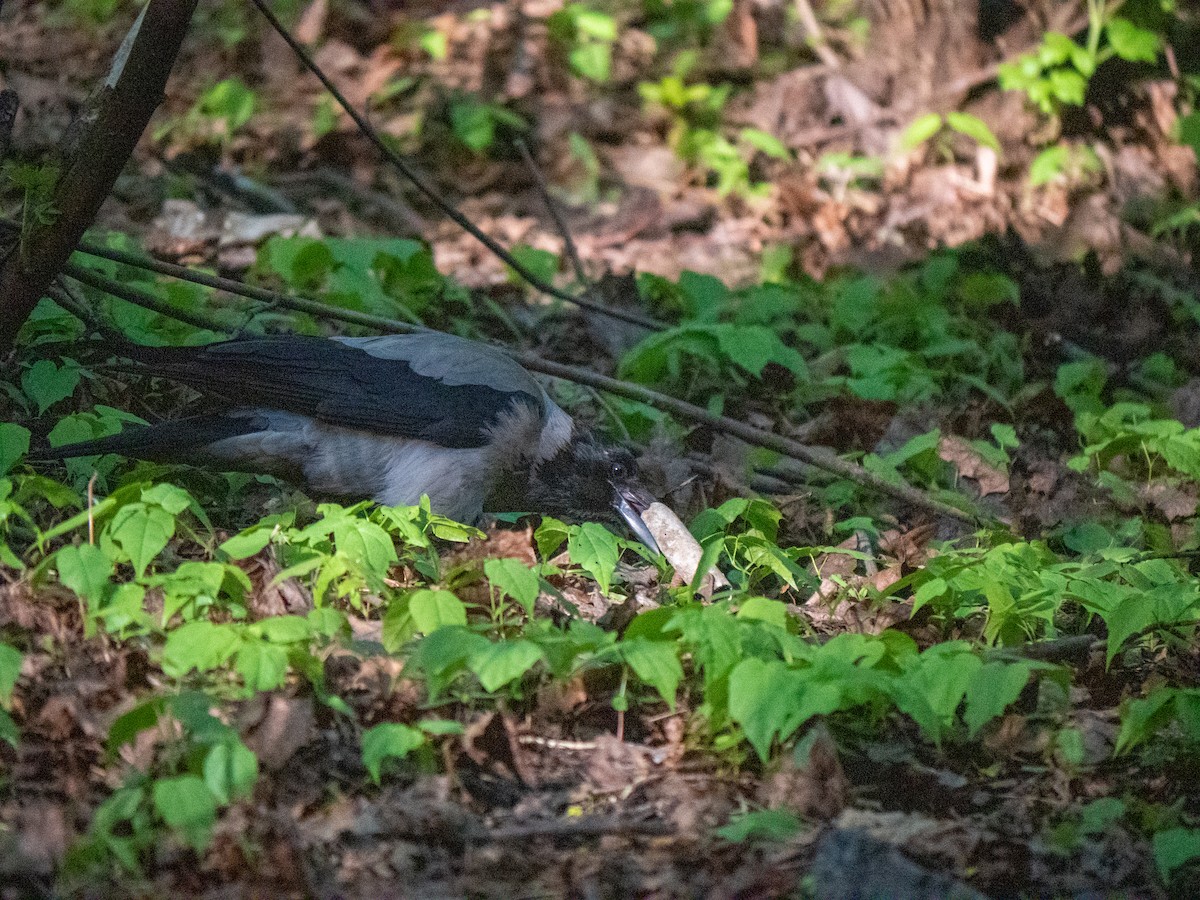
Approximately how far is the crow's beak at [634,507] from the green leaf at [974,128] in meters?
4.37

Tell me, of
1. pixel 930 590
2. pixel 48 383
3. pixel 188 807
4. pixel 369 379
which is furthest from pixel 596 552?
pixel 48 383

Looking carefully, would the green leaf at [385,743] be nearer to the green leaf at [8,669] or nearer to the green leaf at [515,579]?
the green leaf at [515,579]

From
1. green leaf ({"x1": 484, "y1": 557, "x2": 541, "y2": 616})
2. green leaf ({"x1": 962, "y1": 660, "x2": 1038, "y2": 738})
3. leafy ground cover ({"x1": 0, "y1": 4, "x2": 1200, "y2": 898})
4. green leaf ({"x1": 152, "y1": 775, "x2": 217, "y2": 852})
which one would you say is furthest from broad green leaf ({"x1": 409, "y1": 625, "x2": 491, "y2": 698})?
green leaf ({"x1": 962, "y1": 660, "x2": 1038, "y2": 738})

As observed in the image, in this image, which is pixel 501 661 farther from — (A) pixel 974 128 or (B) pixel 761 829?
(A) pixel 974 128

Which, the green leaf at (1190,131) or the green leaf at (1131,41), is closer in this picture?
the green leaf at (1131,41)

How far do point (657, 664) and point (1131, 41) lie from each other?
691 cm

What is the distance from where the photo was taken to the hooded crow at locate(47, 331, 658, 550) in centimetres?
482

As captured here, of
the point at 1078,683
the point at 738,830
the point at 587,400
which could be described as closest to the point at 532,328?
the point at 587,400

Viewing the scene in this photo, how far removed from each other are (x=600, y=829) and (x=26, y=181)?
2.53 m

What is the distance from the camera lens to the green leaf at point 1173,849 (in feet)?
10.0

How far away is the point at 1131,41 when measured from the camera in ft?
28.4

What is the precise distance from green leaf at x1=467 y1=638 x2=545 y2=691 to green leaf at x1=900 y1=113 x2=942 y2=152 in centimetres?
625

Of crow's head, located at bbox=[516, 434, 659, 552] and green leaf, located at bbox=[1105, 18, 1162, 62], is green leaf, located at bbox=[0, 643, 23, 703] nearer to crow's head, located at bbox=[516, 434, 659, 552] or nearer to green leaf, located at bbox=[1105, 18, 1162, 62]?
crow's head, located at bbox=[516, 434, 659, 552]

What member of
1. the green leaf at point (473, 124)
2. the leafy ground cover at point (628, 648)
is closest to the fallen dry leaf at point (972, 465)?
the leafy ground cover at point (628, 648)
